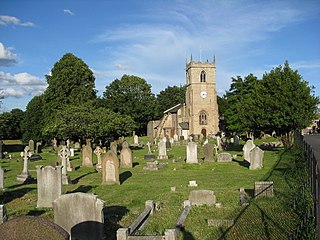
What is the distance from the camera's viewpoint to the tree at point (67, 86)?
51.1 metres

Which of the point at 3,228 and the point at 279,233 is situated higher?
the point at 3,228

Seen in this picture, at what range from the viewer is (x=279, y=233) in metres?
8.62

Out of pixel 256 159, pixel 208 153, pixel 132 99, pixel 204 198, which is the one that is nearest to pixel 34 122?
pixel 132 99

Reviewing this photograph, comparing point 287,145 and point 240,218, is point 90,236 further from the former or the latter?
point 287,145

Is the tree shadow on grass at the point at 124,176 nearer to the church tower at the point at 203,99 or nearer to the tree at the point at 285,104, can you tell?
the tree at the point at 285,104

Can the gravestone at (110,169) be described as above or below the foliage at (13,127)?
below

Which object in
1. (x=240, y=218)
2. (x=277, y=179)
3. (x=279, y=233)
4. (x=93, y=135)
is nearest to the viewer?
(x=279, y=233)

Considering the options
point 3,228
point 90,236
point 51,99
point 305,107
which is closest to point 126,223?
point 90,236

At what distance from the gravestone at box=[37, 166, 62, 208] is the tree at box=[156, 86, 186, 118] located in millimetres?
84612

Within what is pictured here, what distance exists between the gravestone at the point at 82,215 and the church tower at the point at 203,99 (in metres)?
61.8

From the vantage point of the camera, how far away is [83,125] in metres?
39.0

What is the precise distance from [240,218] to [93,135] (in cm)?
3057

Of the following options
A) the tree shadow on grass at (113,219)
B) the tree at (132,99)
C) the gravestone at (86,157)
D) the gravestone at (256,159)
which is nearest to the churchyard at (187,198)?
the tree shadow on grass at (113,219)

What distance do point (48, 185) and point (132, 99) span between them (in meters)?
62.0
